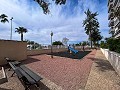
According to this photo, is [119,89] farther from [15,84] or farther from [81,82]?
[15,84]

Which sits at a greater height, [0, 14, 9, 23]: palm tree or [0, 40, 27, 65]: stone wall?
[0, 14, 9, 23]: palm tree

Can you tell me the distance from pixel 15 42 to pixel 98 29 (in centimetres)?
5108

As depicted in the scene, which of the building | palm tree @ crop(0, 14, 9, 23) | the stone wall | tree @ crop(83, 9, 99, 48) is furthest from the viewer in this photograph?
tree @ crop(83, 9, 99, 48)

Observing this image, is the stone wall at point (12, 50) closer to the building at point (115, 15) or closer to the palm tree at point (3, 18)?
the building at point (115, 15)

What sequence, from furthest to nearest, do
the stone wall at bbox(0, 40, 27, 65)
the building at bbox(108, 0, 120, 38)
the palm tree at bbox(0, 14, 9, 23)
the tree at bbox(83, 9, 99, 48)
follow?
the tree at bbox(83, 9, 99, 48)
the palm tree at bbox(0, 14, 9, 23)
the stone wall at bbox(0, 40, 27, 65)
the building at bbox(108, 0, 120, 38)

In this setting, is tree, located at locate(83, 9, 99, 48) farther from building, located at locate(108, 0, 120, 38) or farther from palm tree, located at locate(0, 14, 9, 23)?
palm tree, located at locate(0, 14, 9, 23)

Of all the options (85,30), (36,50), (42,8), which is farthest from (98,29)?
(42,8)

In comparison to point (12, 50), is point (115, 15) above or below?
above

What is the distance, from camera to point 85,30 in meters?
55.0

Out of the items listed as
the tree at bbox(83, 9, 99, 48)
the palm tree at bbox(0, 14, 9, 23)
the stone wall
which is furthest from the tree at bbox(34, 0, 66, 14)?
the tree at bbox(83, 9, 99, 48)

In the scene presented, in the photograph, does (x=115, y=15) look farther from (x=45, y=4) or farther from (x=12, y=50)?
(x=12, y=50)

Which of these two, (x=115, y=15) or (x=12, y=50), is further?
(x=12, y=50)

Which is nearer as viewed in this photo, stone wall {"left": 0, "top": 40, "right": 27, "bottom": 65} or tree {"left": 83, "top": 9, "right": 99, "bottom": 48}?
stone wall {"left": 0, "top": 40, "right": 27, "bottom": 65}

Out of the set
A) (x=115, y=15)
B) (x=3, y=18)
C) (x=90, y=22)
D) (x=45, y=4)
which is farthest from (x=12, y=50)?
(x=90, y=22)
